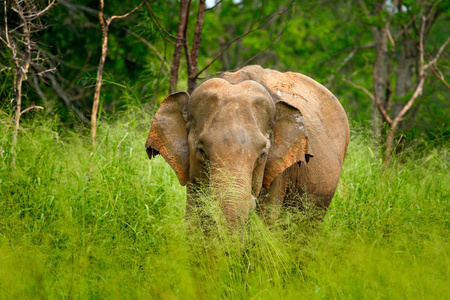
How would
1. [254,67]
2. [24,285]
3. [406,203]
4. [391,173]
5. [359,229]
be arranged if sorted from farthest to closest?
[391,173]
[406,203]
[254,67]
[359,229]
[24,285]

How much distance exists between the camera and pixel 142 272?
3707mm

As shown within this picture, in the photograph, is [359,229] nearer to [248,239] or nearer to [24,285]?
[248,239]

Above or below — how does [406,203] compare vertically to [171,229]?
below

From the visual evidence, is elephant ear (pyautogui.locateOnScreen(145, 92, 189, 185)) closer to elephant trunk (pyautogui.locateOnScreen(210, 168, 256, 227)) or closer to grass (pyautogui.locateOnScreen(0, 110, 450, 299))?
grass (pyautogui.locateOnScreen(0, 110, 450, 299))

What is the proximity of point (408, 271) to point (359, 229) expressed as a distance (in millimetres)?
829

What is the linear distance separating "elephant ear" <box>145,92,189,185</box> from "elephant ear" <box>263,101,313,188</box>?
617 mm

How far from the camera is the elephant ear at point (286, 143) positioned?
382 centimetres

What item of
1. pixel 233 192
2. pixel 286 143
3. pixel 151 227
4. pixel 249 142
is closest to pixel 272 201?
pixel 286 143

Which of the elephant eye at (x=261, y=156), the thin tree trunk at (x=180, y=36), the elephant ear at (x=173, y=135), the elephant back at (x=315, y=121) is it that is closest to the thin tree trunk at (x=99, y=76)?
the thin tree trunk at (x=180, y=36)

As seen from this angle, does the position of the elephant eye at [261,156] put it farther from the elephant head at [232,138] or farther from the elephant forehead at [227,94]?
the elephant forehead at [227,94]

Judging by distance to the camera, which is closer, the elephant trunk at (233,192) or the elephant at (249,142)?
the elephant trunk at (233,192)

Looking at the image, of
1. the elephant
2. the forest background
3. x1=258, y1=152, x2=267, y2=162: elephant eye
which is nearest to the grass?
the forest background

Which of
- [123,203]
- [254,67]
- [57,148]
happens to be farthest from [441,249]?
[57,148]

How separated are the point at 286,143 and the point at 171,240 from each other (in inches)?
41.8
